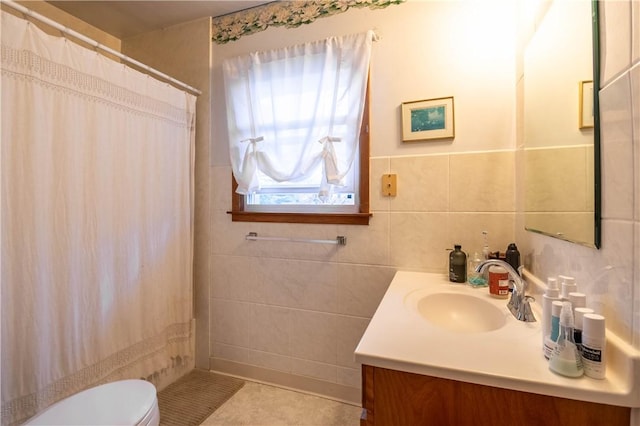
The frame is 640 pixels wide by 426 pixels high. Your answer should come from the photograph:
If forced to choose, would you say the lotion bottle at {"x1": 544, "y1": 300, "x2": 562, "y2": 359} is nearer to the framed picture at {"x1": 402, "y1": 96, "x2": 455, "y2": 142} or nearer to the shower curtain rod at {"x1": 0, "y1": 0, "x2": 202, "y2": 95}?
the framed picture at {"x1": 402, "y1": 96, "x2": 455, "y2": 142}

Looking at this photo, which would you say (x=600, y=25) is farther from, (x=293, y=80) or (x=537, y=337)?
(x=293, y=80)

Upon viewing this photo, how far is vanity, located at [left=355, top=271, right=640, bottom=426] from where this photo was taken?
1.98 ft

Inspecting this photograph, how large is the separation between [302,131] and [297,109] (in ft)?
0.42

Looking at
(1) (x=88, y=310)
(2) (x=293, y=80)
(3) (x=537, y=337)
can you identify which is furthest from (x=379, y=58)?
(1) (x=88, y=310)

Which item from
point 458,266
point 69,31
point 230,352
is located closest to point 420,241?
point 458,266

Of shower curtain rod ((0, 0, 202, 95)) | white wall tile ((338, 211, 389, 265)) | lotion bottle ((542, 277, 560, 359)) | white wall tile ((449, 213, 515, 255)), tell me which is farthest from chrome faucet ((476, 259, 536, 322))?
shower curtain rod ((0, 0, 202, 95))

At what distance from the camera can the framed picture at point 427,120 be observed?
1.46 meters

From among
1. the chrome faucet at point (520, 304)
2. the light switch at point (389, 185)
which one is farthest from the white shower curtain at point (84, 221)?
the chrome faucet at point (520, 304)

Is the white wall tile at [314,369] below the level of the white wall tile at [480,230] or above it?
below

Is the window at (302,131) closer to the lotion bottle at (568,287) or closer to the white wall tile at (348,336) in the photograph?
the white wall tile at (348,336)

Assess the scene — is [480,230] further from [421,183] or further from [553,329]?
[553,329]

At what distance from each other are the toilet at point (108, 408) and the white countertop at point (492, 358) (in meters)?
0.82

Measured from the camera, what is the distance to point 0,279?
3.53 ft

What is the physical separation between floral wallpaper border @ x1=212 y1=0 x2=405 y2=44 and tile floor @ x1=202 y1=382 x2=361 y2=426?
220 cm
